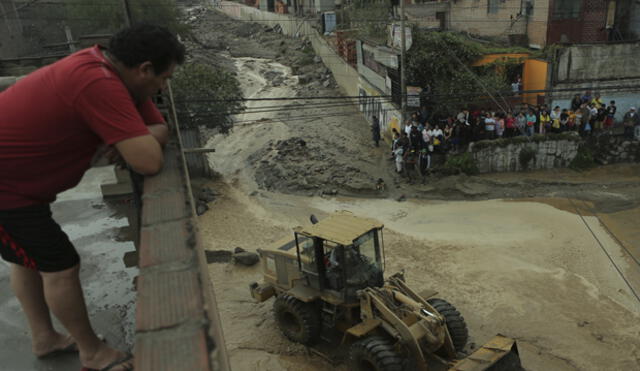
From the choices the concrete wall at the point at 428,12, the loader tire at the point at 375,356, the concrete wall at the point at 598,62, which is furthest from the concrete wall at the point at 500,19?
the loader tire at the point at 375,356

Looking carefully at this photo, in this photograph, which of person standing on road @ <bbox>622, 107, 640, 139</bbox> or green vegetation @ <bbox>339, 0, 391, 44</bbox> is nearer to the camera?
person standing on road @ <bbox>622, 107, 640, 139</bbox>

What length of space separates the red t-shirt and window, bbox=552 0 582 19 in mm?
24216

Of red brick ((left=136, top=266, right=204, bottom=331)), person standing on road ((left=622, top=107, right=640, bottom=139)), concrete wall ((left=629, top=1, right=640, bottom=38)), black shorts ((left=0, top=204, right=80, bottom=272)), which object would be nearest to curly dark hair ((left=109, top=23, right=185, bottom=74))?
black shorts ((left=0, top=204, right=80, bottom=272))

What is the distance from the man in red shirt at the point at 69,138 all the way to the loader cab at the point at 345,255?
6516mm

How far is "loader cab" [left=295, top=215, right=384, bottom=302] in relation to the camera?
9.02 meters

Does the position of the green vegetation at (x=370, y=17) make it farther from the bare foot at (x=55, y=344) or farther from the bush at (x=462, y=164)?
the bare foot at (x=55, y=344)

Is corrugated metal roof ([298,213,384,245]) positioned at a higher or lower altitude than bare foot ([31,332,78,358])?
lower

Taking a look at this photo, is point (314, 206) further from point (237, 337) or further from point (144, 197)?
point (144, 197)

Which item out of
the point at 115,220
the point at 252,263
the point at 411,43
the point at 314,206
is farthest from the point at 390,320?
the point at 411,43

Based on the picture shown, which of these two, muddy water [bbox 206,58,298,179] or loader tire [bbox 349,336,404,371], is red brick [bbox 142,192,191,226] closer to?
loader tire [bbox 349,336,404,371]

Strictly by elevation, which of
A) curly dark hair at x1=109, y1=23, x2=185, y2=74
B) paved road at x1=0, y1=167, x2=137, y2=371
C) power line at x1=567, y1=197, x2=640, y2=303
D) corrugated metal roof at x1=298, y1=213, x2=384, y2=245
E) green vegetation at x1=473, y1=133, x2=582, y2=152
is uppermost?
curly dark hair at x1=109, y1=23, x2=185, y2=74

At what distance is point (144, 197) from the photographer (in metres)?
2.21

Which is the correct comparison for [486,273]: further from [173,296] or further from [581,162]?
[173,296]

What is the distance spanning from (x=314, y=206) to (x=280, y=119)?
9.21 meters
